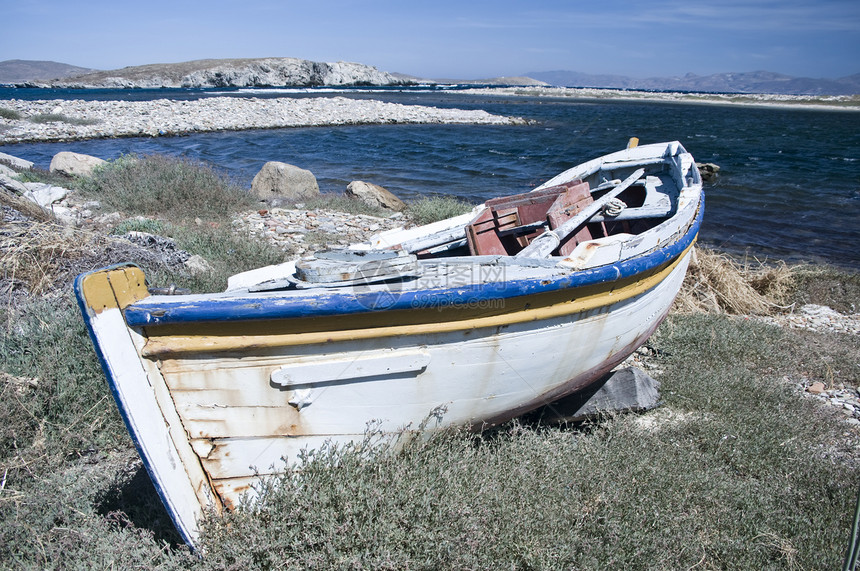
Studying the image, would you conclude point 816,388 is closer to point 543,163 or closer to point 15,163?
point 15,163

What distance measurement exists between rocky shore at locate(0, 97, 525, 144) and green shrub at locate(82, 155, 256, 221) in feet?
44.6

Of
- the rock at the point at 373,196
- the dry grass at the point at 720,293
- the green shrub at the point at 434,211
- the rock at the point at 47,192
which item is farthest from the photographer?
the rock at the point at 373,196

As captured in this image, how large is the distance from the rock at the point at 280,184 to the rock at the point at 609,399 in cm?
812

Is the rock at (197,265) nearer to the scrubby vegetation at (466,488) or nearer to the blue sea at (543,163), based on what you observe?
the scrubby vegetation at (466,488)

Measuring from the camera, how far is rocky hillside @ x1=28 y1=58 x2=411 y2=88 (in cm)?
8694

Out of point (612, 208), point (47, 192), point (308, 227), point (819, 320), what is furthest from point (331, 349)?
point (47, 192)

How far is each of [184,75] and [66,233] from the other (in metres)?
102

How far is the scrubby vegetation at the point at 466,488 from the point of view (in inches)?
83.5

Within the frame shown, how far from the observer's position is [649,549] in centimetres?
229

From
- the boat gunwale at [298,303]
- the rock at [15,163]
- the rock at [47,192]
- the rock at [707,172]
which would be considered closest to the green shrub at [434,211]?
the rock at [47,192]

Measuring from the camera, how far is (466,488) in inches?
91.2

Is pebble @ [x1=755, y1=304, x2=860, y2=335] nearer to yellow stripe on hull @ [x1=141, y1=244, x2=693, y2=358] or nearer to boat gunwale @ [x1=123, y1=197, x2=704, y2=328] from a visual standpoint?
yellow stripe on hull @ [x1=141, y1=244, x2=693, y2=358]

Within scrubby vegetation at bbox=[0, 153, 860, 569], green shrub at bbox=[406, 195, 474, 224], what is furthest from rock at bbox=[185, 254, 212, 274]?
green shrub at bbox=[406, 195, 474, 224]

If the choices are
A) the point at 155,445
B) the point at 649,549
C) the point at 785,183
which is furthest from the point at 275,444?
the point at 785,183
